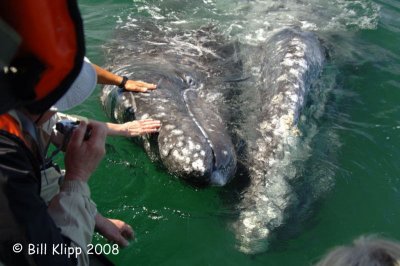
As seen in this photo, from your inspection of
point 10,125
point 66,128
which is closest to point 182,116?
point 66,128

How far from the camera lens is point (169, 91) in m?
5.89

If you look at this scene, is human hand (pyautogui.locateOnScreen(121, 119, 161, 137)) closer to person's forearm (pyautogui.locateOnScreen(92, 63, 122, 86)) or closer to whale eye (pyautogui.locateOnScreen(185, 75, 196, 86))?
person's forearm (pyautogui.locateOnScreen(92, 63, 122, 86))

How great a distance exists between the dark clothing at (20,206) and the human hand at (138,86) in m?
3.28

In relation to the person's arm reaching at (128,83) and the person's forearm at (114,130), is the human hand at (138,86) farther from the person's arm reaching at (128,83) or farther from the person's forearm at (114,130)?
the person's forearm at (114,130)

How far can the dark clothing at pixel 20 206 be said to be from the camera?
2.21m

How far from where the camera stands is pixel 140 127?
5090mm

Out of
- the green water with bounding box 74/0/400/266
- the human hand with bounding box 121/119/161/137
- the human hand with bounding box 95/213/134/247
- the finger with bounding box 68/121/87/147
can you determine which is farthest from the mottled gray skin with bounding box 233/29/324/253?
the finger with bounding box 68/121/87/147

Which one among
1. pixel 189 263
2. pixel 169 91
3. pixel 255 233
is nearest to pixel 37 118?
A: pixel 189 263

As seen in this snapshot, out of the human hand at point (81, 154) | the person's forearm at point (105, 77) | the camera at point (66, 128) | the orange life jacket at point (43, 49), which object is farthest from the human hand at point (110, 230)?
the person's forearm at point (105, 77)

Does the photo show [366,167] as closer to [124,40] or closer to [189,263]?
[189,263]

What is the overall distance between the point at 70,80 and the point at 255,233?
127 inches

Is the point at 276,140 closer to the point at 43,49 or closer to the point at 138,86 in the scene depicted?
the point at 138,86

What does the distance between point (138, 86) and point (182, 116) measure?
0.78 metres

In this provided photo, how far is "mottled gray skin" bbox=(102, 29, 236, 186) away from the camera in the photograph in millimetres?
4828
